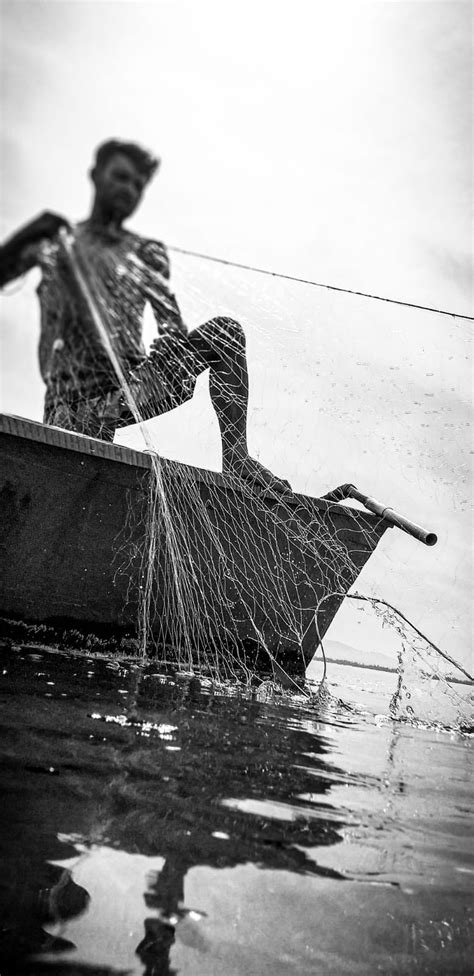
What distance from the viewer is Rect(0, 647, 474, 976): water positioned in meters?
0.93

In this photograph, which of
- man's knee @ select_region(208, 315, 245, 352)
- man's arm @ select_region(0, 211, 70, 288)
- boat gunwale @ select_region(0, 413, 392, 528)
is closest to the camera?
man's arm @ select_region(0, 211, 70, 288)

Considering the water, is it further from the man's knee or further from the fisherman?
the man's knee

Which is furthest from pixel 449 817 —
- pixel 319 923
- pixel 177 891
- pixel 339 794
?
pixel 177 891

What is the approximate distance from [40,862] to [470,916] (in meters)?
0.78

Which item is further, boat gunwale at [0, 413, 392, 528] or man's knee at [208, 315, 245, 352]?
man's knee at [208, 315, 245, 352]

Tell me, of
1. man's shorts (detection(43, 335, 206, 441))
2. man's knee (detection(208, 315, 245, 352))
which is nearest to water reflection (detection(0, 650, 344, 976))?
man's shorts (detection(43, 335, 206, 441))

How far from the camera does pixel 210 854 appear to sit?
1.24m

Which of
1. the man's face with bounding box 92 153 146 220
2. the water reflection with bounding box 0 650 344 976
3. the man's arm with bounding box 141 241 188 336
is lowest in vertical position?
the water reflection with bounding box 0 650 344 976

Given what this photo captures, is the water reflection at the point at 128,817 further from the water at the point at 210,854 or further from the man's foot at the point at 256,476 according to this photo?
the man's foot at the point at 256,476

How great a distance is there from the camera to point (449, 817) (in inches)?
76.9

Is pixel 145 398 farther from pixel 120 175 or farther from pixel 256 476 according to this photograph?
pixel 120 175

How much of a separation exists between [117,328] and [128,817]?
1.60m

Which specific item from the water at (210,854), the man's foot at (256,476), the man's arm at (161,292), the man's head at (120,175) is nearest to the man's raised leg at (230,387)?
the man's foot at (256,476)

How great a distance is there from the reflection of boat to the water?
163cm
